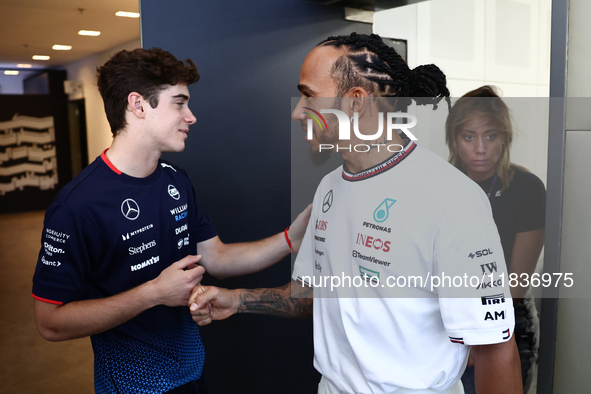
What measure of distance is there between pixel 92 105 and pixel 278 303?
6.63 meters

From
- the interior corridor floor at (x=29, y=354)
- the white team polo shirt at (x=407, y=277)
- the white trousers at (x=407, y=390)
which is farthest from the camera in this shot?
the interior corridor floor at (x=29, y=354)

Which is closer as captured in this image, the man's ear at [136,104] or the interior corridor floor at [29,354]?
the man's ear at [136,104]

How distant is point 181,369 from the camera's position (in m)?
1.57

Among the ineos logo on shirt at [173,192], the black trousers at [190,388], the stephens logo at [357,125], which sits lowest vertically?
the black trousers at [190,388]

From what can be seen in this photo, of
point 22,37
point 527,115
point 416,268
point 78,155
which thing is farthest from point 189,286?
point 78,155

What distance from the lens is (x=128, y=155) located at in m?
1.47

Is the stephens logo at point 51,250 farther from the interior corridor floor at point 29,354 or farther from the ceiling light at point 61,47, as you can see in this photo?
the ceiling light at point 61,47

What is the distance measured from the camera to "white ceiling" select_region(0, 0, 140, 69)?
3.28 meters

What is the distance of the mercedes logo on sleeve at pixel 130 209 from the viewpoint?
1.41 m

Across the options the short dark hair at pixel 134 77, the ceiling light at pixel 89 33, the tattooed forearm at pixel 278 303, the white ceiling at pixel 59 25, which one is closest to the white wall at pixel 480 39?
the tattooed forearm at pixel 278 303

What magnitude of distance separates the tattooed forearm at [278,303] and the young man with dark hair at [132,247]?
23 centimetres

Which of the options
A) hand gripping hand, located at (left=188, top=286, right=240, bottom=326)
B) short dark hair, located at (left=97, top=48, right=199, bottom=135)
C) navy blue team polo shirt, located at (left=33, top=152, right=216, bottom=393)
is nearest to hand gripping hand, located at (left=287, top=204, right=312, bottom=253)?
hand gripping hand, located at (left=188, top=286, right=240, bottom=326)

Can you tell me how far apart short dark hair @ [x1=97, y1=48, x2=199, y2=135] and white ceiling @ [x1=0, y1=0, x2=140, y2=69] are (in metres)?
1.18

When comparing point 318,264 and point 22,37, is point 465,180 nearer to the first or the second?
point 318,264
